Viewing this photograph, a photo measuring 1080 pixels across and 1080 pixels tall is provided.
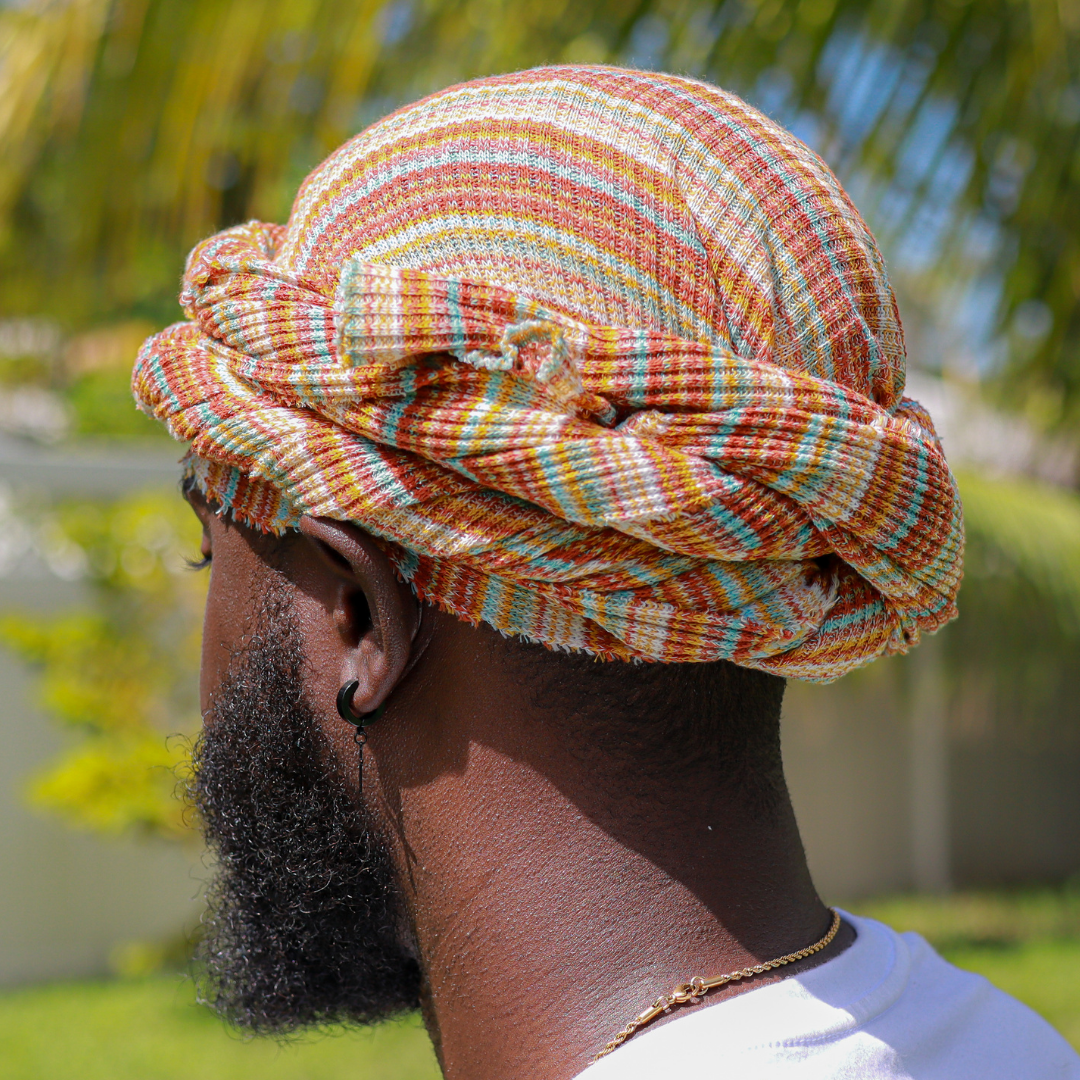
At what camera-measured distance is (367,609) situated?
58.7 inches

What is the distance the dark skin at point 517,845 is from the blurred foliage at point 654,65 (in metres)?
2.63

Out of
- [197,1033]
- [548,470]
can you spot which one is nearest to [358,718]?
[548,470]

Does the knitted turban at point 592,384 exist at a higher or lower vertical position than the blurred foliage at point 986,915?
higher

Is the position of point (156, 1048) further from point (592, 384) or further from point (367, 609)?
point (592, 384)

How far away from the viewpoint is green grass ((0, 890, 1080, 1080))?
591 cm

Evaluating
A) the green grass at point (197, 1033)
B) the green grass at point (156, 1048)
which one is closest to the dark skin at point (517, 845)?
the green grass at point (197, 1033)

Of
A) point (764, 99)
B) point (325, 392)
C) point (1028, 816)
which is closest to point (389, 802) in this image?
point (325, 392)

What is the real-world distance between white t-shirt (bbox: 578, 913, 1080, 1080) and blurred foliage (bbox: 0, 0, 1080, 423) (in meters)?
2.69

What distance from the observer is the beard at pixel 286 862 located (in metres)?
1.54

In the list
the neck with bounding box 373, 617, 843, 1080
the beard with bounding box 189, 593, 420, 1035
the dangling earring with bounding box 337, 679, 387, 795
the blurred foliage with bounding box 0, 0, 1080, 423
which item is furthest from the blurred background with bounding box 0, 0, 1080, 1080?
the neck with bounding box 373, 617, 843, 1080

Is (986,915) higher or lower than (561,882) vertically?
lower

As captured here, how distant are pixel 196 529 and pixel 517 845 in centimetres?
589

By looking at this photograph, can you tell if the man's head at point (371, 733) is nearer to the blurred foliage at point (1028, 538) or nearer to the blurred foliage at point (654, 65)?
the blurred foliage at point (654, 65)

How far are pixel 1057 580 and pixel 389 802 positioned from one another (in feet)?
15.5
